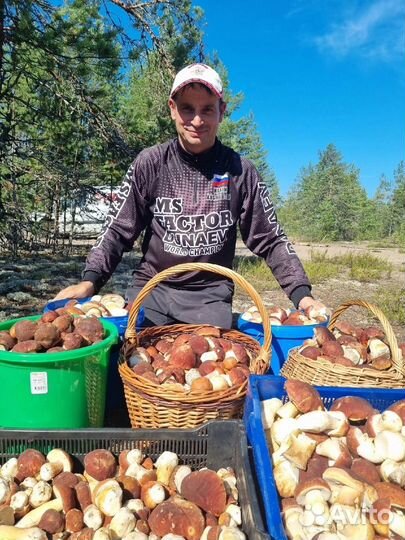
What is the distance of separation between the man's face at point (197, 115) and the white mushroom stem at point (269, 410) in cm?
172

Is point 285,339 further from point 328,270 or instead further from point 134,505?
point 328,270

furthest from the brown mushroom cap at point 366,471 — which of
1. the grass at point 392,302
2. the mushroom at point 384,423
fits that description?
the grass at point 392,302

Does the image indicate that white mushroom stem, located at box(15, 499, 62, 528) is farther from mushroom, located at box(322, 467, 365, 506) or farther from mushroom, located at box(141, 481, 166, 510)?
mushroom, located at box(322, 467, 365, 506)

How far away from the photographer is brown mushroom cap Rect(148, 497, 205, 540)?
4.68 ft

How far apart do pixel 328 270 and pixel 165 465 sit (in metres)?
9.10

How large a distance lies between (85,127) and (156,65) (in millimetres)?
1483

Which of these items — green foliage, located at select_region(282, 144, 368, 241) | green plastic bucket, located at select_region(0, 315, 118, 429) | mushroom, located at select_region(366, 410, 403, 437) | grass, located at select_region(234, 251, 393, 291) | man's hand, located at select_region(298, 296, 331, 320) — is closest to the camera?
mushroom, located at select_region(366, 410, 403, 437)

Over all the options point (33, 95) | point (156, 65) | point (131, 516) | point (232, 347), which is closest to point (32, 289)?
point (33, 95)

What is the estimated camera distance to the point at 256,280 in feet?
29.1

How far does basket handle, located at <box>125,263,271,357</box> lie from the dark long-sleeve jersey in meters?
0.71

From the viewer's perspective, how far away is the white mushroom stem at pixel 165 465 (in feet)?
5.68

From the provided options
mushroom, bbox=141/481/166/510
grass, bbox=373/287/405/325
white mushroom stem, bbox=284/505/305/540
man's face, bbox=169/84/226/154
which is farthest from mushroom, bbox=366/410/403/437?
grass, bbox=373/287/405/325

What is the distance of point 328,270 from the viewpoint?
1026 centimetres

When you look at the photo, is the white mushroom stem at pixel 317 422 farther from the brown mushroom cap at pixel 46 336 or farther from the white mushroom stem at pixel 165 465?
the brown mushroom cap at pixel 46 336
